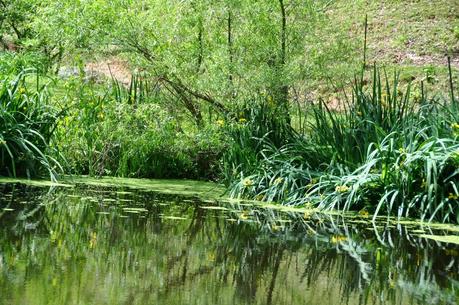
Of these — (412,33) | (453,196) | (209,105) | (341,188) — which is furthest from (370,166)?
(412,33)

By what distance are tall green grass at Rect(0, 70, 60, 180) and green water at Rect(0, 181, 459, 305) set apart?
113 cm

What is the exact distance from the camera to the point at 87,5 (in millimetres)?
10031

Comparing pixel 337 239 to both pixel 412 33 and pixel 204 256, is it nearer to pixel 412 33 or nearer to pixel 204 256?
pixel 204 256

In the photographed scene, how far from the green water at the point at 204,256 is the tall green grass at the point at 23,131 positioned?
1.13 metres

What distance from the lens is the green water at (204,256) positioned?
3.56m

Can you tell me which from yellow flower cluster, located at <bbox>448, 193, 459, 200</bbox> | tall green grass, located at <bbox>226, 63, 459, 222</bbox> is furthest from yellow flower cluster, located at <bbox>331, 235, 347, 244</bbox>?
yellow flower cluster, located at <bbox>448, 193, 459, 200</bbox>

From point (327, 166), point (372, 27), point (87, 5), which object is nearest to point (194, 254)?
point (327, 166)

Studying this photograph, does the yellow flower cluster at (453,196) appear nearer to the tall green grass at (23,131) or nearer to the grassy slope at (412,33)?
the tall green grass at (23,131)

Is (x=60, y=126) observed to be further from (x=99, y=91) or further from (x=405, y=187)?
(x=405, y=187)

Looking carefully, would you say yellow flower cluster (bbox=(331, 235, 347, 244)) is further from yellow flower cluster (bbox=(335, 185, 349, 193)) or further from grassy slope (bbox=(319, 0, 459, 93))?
grassy slope (bbox=(319, 0, 459, 93))

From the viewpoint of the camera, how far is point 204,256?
183 inches

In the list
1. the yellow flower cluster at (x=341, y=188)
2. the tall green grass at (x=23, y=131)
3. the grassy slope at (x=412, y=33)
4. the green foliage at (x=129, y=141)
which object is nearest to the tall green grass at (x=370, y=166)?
the yellow flower cluster at (x=341, y=188)

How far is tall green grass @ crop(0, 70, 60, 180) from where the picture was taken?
8.25 meters

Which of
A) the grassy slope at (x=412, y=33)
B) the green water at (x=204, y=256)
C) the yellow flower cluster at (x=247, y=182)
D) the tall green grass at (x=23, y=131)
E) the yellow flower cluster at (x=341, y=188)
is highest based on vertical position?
the grassy slope at (x=412, y=33)
